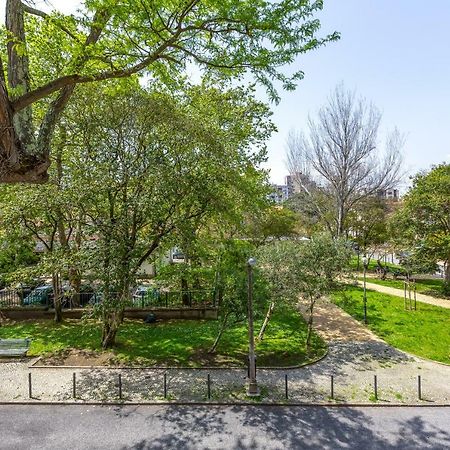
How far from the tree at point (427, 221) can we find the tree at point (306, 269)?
1322cm

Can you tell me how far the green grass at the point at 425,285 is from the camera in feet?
81.7

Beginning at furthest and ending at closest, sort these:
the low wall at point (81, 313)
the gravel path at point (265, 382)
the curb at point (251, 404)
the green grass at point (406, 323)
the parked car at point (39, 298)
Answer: the parked car at point (39, 298) < the low wall at point (81, 313) < the green grass at point (406, 323) < the gravel path at point (265, 382) < the curb at point (251, 404)

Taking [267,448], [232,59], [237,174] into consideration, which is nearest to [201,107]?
[237,174]

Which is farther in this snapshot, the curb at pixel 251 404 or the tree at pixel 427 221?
the tree at pixel 427 221

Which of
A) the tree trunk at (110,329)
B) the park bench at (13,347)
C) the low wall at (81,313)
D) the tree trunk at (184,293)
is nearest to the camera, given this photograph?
the park bench at (13,347)

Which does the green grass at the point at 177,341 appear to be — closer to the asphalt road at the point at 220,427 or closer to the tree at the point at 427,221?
the asphalt road at the point at 220,427

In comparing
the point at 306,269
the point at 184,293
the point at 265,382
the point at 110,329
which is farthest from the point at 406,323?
the point at 110,329

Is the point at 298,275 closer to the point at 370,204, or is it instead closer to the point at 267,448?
the point at 267,448

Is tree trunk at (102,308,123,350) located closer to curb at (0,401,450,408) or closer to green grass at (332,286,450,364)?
curb at (0,401,450,408)

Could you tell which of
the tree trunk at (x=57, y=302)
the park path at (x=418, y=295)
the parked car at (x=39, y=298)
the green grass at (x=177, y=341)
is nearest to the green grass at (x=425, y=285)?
the park path at (x=418, y=295)

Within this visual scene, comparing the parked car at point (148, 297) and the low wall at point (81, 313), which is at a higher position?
the parked car at point (148, 297)

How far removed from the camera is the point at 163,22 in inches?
298

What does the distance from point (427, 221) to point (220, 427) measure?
21936mm

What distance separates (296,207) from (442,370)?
2570cm
